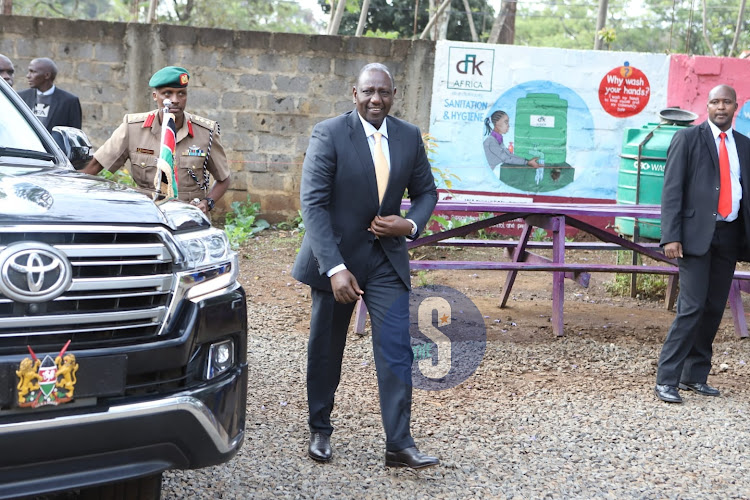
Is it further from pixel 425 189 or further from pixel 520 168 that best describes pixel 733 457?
pixel 520 168

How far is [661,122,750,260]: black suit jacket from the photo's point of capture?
5590mm

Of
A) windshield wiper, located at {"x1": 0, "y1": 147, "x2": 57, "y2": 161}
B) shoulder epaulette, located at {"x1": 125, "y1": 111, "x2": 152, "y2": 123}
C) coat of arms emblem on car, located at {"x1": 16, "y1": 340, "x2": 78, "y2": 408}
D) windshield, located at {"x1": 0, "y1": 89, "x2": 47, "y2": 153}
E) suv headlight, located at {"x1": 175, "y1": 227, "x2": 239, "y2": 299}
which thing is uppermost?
shoulder epaulette, located at {"x1": 125, "y1": 111, "x2": 152, "y2": 123}

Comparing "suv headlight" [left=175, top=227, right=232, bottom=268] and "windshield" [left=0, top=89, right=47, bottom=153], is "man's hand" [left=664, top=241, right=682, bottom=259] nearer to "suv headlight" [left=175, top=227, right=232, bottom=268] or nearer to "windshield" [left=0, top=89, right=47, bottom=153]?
"suv headlight" [left=175, top=227, right=232, bottom=268]

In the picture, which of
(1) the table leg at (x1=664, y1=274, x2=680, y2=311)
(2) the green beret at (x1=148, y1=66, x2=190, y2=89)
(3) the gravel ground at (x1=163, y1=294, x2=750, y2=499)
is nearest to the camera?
(3) the gravel ground at (x1=163, y1=294, x2=750, y2=499)

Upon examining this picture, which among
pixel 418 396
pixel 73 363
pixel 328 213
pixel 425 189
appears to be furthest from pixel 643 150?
pixel 73 363

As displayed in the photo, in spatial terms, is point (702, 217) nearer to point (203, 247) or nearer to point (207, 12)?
point (203, 247)

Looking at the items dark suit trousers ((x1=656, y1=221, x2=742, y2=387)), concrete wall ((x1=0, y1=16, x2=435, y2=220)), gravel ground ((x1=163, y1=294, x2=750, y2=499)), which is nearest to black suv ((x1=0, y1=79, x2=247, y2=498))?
gravel ground ((x1=163, y1=294, x2=750, y2=499))

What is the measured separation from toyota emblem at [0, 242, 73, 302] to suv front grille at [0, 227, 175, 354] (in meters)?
0.03

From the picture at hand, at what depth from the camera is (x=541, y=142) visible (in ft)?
37.4

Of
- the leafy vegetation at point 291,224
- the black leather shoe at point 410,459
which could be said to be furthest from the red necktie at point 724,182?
the leafy vegetation at point 291,224

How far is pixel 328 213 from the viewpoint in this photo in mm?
4184

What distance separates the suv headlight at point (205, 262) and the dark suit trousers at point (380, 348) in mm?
1015

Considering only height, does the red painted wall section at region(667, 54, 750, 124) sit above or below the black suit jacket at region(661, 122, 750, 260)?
above

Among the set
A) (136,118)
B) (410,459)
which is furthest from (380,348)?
(136,118)
